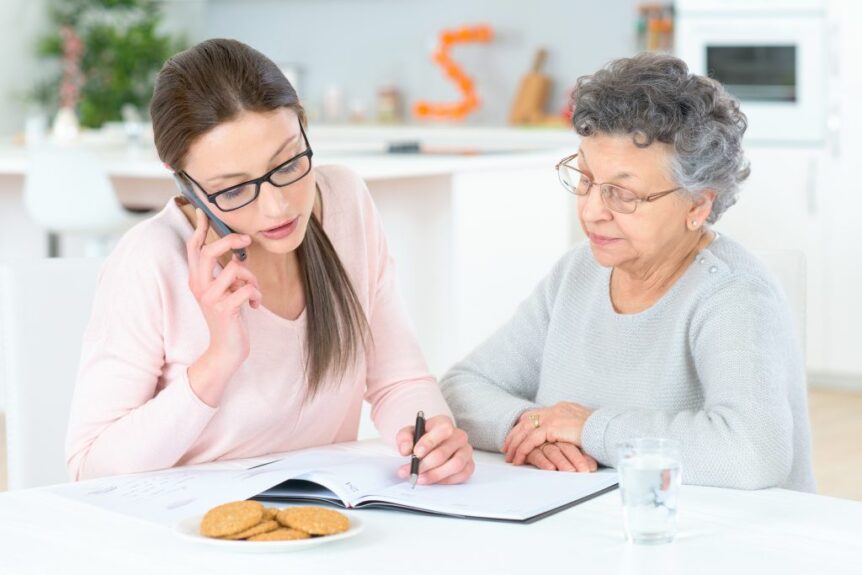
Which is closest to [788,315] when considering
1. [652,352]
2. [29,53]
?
[652,352]

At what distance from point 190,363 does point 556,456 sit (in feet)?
1.54

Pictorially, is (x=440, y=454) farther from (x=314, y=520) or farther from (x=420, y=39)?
(x=420, y=39)

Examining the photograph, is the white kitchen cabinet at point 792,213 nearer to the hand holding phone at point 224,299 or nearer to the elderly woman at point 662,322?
the elderly woman at point 662,322

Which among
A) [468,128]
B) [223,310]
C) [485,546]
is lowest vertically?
[485,546]

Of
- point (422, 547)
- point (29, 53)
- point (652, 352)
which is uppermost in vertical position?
point (29, 53)

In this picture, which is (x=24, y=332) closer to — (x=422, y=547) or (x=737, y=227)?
(x=422, y=547)

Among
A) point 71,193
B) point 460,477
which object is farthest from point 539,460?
point 71,193

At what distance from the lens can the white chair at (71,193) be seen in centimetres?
428

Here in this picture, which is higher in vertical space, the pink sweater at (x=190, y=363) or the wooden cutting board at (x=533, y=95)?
the wooden cutting board at (x=533, y=95)

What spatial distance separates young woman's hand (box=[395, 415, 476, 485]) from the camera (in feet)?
4.82

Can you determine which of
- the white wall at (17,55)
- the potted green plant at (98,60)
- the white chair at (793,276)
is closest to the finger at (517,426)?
the white chair at (793,276)

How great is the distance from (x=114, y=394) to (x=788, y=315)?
0.84m

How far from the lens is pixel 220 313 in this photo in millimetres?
1543

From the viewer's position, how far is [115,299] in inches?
64.1
